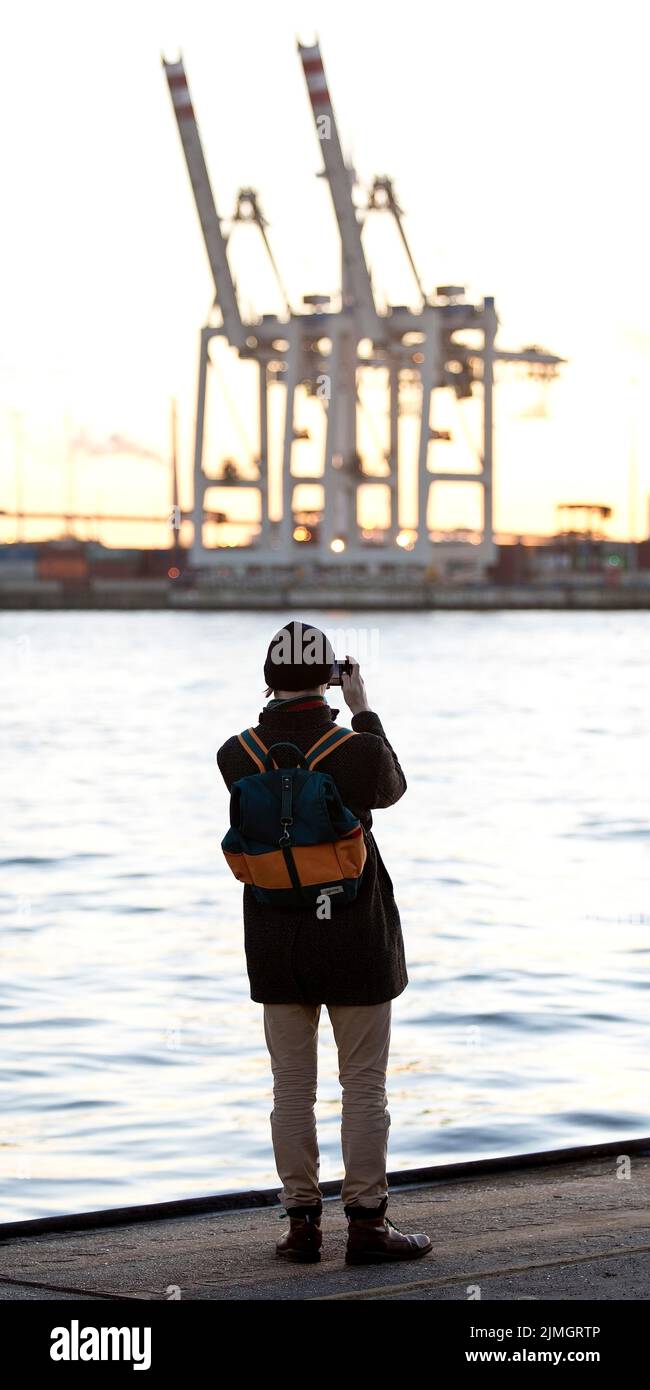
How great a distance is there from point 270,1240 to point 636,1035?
15.2 ft

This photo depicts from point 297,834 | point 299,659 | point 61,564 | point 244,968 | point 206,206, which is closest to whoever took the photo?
point 297,834

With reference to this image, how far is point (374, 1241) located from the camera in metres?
4.02

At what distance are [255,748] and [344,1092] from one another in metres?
0.73

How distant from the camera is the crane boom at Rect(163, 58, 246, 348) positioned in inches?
3253

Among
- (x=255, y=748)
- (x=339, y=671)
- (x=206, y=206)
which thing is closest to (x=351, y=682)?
(x=339, y=671)

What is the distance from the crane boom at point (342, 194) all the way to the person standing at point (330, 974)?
78746 mm

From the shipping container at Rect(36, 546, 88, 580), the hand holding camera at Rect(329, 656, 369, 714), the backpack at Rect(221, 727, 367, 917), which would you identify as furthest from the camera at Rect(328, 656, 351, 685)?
the shipping container at Rect(36, 546, 88, 580)

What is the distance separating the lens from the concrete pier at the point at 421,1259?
12.2ft

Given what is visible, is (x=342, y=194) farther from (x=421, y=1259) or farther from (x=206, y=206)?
(x=421, y=1259)

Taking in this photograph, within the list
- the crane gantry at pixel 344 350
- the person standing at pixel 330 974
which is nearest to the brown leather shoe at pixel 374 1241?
the person standing at pixel 330 974

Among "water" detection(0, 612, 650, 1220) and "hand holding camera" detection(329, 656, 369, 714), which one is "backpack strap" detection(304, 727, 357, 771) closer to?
"hand holding camera" detection(329, 656, 369, 714)

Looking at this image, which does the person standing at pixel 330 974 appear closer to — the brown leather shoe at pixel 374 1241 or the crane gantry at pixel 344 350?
the brown leather shoe at pixel 374 1241

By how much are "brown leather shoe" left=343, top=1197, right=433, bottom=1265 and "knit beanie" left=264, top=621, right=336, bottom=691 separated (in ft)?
3.47
